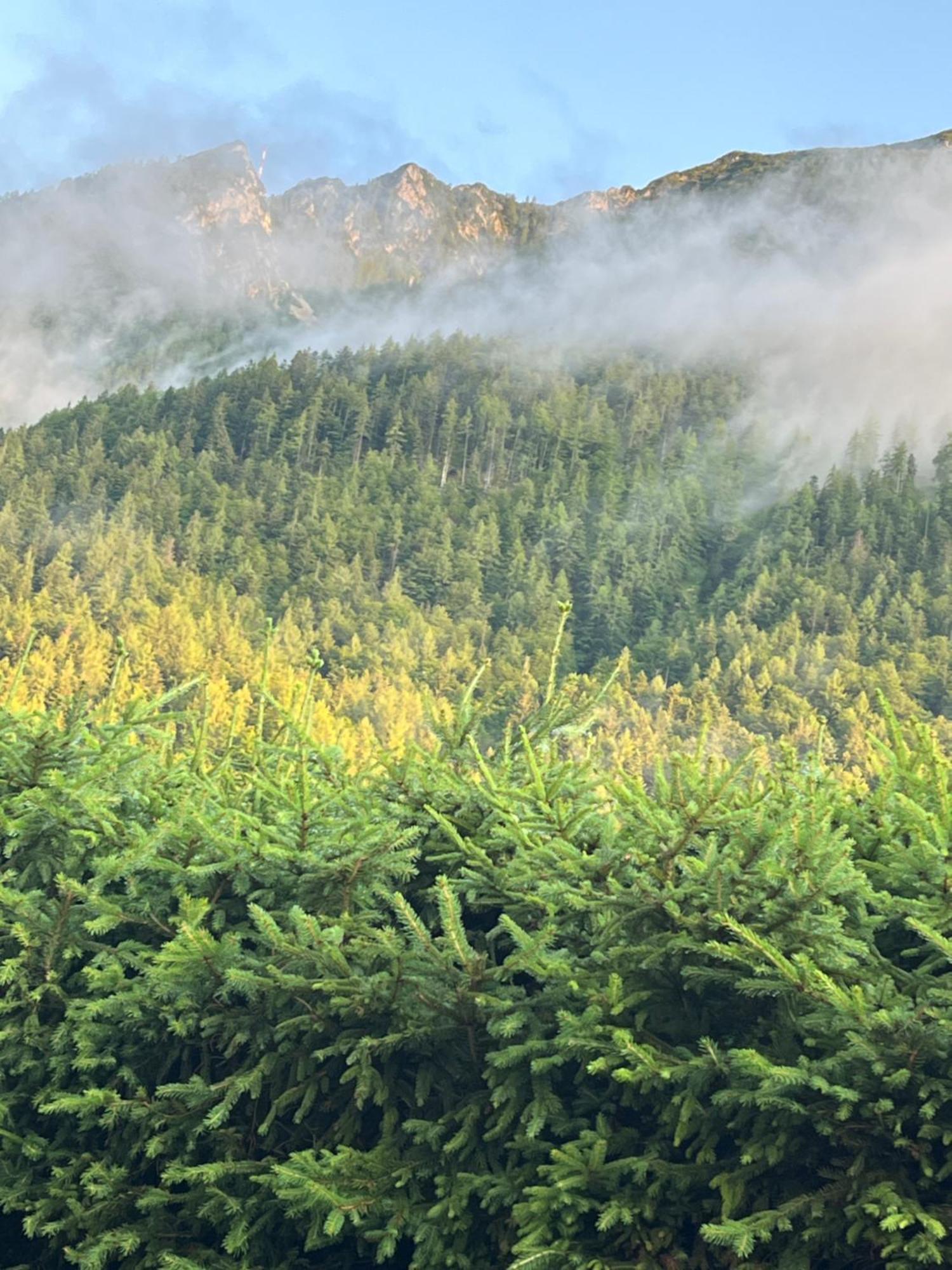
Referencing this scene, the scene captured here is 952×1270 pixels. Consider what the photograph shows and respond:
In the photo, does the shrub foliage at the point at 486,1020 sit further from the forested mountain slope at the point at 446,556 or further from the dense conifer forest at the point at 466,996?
the forested mountain slope at the point at 446,556

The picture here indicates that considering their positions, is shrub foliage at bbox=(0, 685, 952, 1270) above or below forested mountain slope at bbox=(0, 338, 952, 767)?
below

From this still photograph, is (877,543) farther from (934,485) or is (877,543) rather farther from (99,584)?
(99,584)

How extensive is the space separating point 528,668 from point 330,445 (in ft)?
217

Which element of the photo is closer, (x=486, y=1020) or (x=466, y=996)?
(x=466, y=996)

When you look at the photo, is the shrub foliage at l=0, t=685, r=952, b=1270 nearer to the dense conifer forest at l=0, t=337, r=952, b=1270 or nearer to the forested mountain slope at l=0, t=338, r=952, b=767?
the dense conifer forest at l=0, t=337, r=952, b=1270

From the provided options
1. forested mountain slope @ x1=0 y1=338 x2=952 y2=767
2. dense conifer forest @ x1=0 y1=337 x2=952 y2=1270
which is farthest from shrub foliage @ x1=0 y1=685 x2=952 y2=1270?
forested mountain slope @ x1=0 y1=338 x2=952 y2=767

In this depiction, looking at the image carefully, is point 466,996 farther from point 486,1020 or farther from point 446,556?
point 446,556

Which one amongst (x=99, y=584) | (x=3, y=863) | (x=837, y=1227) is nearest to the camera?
(x=837, y=1227)

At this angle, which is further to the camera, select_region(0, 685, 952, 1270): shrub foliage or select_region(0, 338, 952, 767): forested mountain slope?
select_region(0, 338, 952, 767): forested mountain slope

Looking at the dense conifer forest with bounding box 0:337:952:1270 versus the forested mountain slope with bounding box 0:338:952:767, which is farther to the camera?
the forested mountain slope with bounding box 0:338:952:767

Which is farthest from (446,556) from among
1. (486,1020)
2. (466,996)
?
(466,996)

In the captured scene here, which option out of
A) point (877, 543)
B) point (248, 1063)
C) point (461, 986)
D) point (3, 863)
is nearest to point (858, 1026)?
point (461, 986)

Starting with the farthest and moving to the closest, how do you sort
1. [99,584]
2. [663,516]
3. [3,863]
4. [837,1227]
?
[663,516], [99,584], [3,863], [837,1227]

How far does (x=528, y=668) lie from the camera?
133375 millimetres
